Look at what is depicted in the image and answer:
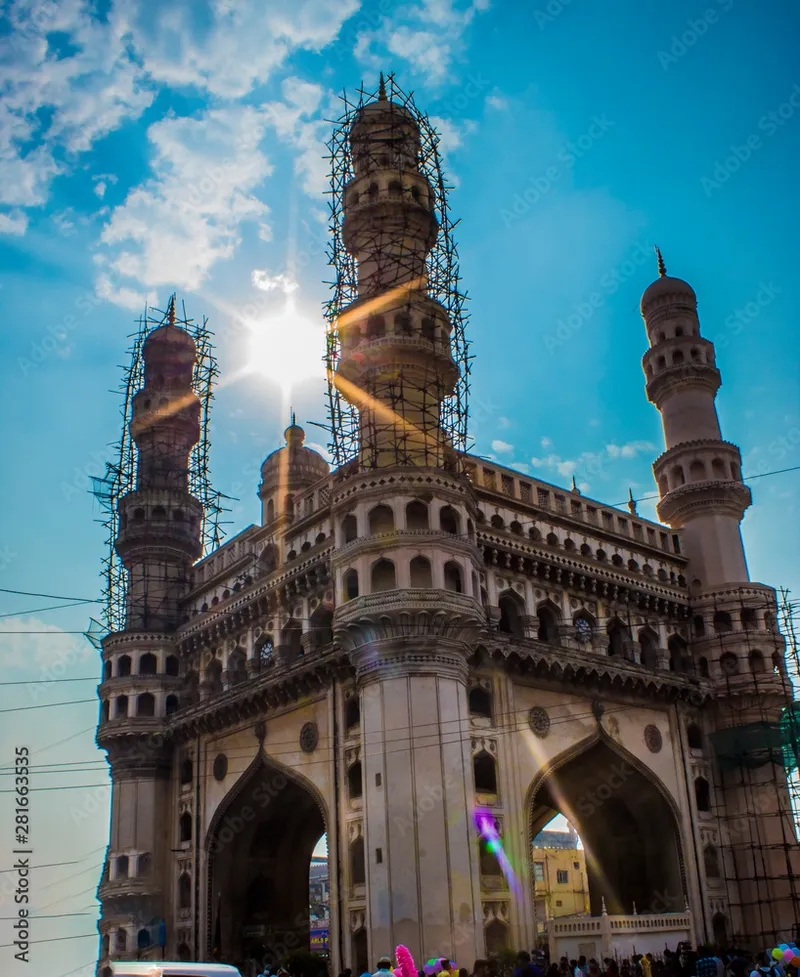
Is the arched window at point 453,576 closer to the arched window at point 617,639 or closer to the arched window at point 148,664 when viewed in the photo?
the arched window at point 617,639

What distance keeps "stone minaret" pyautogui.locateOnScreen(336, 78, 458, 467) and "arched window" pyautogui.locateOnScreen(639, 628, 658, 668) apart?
11.2 m

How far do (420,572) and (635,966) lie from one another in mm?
11613

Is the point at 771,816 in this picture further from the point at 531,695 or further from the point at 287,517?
the point at 287,517

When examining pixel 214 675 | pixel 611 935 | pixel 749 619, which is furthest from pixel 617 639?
pixel 214 675

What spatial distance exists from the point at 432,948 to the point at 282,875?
13.9 metres

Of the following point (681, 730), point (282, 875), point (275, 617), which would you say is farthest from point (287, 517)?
point (681, 730)

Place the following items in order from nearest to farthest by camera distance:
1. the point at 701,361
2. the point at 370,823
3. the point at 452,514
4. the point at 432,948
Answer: the point at 432,948 → the point at 370,823 → the point at 452,514 → the point at 701,361

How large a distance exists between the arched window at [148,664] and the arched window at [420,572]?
14665 millimetres

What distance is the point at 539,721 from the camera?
32.7 metres

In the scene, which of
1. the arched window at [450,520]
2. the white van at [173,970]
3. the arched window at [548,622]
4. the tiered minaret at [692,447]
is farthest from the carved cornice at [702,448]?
the white van at [173,970]

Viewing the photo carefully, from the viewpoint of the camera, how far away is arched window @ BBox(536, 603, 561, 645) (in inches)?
1385

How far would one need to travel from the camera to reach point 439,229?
38125 mm

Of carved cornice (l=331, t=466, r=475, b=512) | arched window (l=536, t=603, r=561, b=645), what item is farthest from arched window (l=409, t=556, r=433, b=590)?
arched window (l=536, t=603, r=561, b=645)

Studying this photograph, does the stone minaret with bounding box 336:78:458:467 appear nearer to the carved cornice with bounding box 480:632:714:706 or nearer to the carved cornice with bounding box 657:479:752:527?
the carved cornice with bounding box 480:632:714:706
